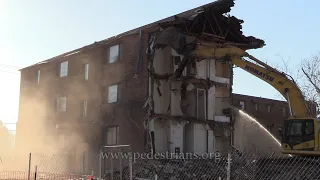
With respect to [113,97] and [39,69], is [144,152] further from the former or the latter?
[39,69]

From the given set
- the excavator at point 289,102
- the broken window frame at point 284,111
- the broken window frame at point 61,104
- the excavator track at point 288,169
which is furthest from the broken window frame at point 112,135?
the broken window frame at point 284,111

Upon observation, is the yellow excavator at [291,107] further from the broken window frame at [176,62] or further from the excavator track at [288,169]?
the broken window frame at [176,62]

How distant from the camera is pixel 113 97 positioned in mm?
28672

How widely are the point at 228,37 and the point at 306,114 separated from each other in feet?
36.8

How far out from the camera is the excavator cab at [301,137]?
1611 centimetres

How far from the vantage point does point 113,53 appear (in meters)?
29.1

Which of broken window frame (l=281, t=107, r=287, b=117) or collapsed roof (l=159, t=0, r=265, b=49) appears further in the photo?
broken window frame (l=281, t=107, r=287, b=117)

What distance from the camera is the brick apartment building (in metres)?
26.0

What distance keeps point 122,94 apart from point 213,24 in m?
7.29

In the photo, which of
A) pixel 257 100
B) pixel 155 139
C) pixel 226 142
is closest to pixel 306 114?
pixel 155 139

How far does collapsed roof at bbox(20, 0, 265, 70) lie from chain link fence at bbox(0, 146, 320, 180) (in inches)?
285

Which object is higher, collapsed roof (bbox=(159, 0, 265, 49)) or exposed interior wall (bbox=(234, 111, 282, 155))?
collapsed roof (bbox=(159, 0, 265, 49))

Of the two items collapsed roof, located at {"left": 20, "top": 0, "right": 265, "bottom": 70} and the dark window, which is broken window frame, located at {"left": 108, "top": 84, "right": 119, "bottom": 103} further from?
the dark window

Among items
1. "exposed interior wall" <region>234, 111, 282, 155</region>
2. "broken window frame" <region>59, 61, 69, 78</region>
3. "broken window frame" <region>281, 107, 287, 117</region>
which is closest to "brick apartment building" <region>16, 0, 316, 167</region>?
"broken window frame" <region>59, 61, 69, 78</region>
